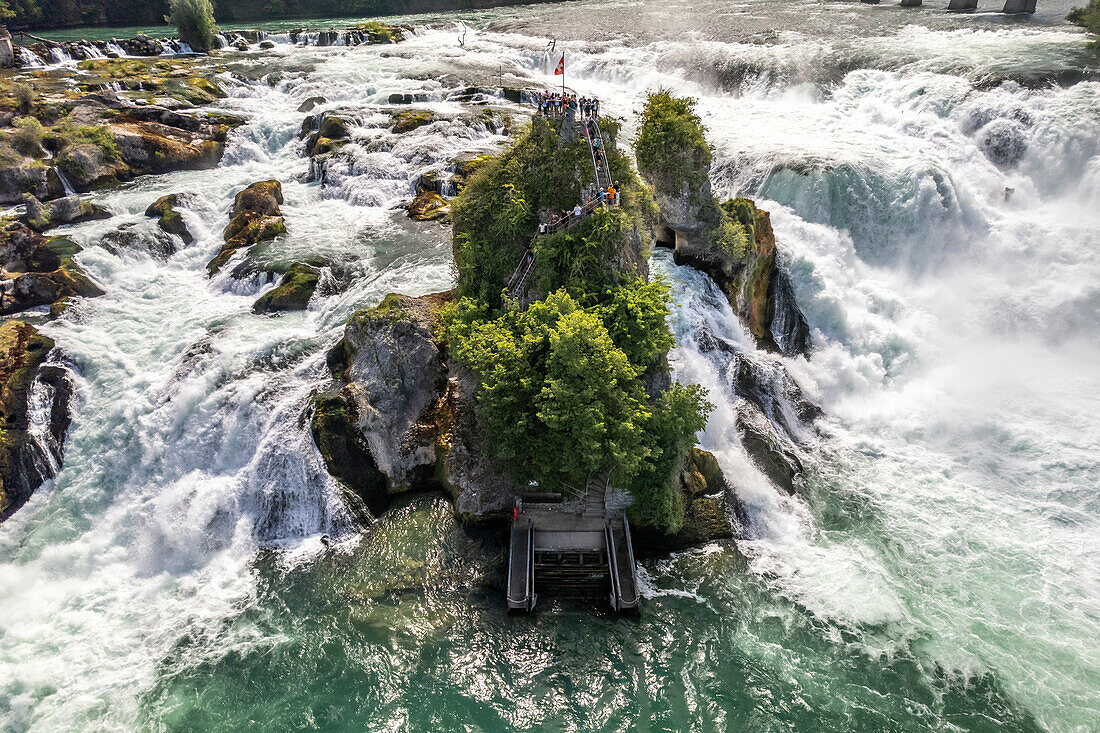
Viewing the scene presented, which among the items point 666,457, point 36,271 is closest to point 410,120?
point 36,271

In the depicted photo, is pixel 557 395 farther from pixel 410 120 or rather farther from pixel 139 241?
pixel 410 120

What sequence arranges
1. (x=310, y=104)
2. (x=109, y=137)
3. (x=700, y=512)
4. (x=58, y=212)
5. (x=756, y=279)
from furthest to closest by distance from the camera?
1. (x=310, y=104)
2. (x=109, y=137)
3. (x=58, y=212)
4. (x=756, y=279)
5. (x=700, y=512)

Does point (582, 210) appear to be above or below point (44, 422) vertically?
above

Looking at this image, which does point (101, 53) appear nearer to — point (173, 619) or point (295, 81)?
point (295, 81)

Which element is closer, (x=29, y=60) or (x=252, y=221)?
(x=252, y=221)

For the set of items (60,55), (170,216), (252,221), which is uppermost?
(60,55)

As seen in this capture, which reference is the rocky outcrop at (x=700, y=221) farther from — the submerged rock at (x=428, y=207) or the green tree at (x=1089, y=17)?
the green tree at (x=1089, y=17)

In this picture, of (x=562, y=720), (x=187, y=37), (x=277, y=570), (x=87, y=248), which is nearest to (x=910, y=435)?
(x=562, y=720)
